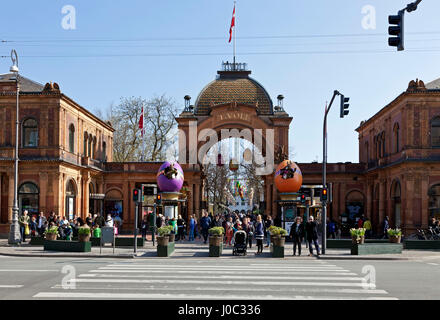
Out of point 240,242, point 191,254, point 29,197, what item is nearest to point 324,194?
point 240,242

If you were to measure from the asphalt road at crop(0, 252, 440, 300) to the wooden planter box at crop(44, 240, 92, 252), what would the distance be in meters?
5.14

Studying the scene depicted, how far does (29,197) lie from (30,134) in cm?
461

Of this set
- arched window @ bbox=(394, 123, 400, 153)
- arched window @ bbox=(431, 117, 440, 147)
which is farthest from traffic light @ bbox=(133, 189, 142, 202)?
Answer: arched window @ bbox=(394, 123, 400, 153)

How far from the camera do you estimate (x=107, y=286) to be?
1290 centimetres

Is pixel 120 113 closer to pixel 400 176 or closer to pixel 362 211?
pixel 362 211

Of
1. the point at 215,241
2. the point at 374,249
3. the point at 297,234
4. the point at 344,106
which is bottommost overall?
the point at 374,249

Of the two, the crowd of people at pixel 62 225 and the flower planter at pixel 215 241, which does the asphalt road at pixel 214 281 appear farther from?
the crowd of people at pixel 62 225

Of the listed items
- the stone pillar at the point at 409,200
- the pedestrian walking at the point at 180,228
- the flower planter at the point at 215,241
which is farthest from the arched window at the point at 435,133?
the flower planter at the point at 215,241

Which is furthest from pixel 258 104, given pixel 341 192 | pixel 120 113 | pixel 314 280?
pixel 314 280

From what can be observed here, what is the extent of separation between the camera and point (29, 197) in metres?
38.5

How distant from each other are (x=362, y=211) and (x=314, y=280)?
34852 mm

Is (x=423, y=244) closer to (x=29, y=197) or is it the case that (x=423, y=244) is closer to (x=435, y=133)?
(x=435, y=133)

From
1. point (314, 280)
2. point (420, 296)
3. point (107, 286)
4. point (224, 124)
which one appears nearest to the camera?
point (420, 296)

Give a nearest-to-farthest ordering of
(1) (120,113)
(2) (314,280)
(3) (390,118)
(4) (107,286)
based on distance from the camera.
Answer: (4) (107,286) < (2) (314,280) < (3) (390,118) < (1) (120,113)
